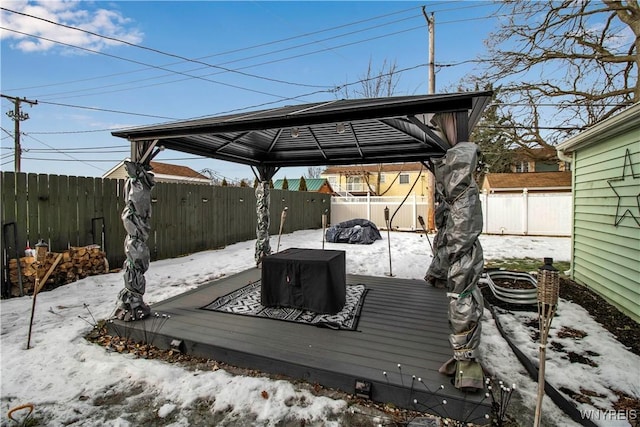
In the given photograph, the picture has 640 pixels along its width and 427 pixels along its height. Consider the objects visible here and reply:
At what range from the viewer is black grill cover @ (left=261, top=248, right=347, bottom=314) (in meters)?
3.12

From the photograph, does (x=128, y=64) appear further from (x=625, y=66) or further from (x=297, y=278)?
(x=625, y=66)

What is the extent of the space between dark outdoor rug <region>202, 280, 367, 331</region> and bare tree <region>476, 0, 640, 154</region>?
7872mm

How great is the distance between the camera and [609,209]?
3.96m

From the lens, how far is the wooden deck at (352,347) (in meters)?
1.90

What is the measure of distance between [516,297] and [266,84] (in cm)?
1038

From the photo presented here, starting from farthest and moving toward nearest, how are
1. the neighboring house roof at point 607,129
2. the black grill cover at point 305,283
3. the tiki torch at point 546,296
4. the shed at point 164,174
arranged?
the shed at point 164,174, the neighboring house roof at point 607,129, the black grill cover at point 305,283, the tiki torch at point 546,296

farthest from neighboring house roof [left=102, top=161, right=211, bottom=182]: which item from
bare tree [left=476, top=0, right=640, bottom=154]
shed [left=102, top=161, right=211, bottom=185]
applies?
bare tree [left=476, top=0, right=640, bottom=154]

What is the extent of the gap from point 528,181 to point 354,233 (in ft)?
37.7

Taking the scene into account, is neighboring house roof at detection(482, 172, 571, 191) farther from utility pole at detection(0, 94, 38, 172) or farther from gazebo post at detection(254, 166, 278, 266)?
utility pole at detection(0, 94, 38, 172)

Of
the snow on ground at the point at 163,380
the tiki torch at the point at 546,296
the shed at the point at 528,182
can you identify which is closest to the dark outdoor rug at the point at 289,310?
the snow on ground at the point at 163,380

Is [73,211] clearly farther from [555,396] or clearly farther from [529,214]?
[529,214]

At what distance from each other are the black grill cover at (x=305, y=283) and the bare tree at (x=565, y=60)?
8.01 m

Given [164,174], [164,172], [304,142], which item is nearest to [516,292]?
[304,142]

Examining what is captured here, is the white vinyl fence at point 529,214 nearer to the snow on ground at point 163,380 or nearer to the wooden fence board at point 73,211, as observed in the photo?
the snow on ground at point 163,380
